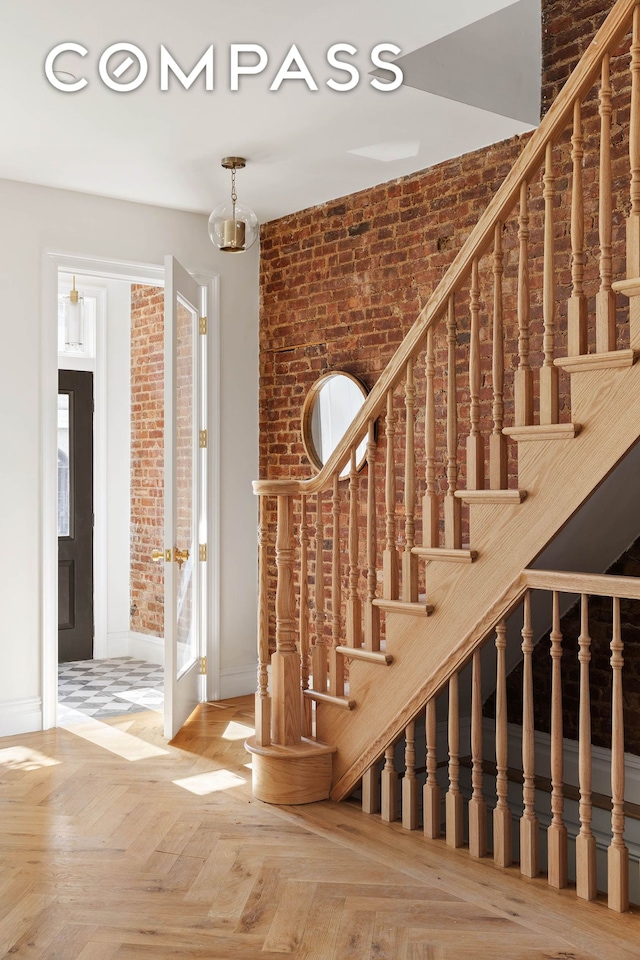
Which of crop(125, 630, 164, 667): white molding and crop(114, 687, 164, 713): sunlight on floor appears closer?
crop(114, 687, 164, 713): sunlight on floor

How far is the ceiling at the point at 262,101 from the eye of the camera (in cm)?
315

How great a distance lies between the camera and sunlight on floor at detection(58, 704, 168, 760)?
448 centimetres

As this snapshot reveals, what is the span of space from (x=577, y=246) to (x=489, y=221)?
36cm

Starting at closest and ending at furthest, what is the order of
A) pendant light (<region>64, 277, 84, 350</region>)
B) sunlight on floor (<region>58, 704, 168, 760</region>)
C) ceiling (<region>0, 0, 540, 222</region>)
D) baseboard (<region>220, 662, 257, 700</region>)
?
ceiling (<region>0, 0, 540, 222</region>), sunlight on floor (<region>58, 704, 168, 760</region>), baseboard (<region>220, 662, 257, 700</region>), pendant light (<region>64, 277, 84, 350</region>)

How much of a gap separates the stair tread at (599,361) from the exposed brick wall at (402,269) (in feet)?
3.43

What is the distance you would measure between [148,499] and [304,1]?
4446mm

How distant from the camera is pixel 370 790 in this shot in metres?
3.70

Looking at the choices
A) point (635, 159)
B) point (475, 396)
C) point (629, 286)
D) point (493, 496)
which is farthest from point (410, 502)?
point (635, 159)

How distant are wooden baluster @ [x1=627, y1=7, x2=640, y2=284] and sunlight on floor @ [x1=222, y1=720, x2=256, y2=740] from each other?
2.98m

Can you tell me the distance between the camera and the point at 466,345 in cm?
446

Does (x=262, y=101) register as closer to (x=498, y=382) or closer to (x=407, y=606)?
(x=498, y=382)

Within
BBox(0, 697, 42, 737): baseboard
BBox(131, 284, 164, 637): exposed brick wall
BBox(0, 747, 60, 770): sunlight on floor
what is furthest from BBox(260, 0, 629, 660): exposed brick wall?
BBox(0, 747, 60, 770): sunlight on floor

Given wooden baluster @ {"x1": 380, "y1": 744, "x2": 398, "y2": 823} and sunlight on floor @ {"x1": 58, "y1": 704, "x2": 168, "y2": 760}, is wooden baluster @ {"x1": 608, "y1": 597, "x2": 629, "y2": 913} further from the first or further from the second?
sunlight on floor @ {"x1": 58, "y1": 704, "x2": 168, "y2": 760}

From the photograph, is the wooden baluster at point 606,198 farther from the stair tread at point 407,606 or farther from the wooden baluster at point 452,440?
the stair tread at point 407,606
